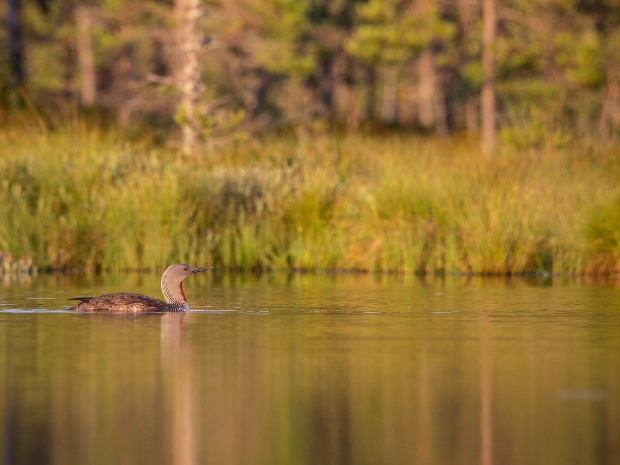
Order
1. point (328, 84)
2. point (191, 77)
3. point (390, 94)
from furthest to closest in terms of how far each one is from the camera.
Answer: point (390, 94) → point (328, 84) → point (191, 77)

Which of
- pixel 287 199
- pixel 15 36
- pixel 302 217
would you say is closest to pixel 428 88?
pixel 15 36

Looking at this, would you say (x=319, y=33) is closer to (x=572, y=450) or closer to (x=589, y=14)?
(x=589, y=14)

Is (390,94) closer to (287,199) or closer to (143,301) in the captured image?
(287,199)

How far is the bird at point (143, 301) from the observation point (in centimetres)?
1207

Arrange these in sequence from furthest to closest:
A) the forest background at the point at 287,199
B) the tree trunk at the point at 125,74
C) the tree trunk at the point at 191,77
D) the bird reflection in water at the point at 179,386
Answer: the tree trunk at the point at 125,74 → the tree trunk at the point at 191,77 → the forest background at the point at 287,199 → the bird reflection in water at the point at 179,386

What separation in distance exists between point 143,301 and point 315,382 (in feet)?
13.3

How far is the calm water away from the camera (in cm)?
643

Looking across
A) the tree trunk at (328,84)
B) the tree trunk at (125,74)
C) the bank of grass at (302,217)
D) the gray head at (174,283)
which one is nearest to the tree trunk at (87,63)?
the tree trunk at (125,74)

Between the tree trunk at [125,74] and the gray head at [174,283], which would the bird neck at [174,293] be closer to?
the gray head at [174,283]

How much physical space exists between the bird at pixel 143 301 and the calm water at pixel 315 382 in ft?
0.57

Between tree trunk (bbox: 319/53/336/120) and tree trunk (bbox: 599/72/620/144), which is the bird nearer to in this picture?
tree trunk (bbox: 599/72/620/144)

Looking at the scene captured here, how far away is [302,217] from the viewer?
764 inches

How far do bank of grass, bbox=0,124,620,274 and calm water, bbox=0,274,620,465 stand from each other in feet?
15.6

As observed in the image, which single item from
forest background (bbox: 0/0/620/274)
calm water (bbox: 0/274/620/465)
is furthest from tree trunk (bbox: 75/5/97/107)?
calm water (bbox: 0/274/620/465)
